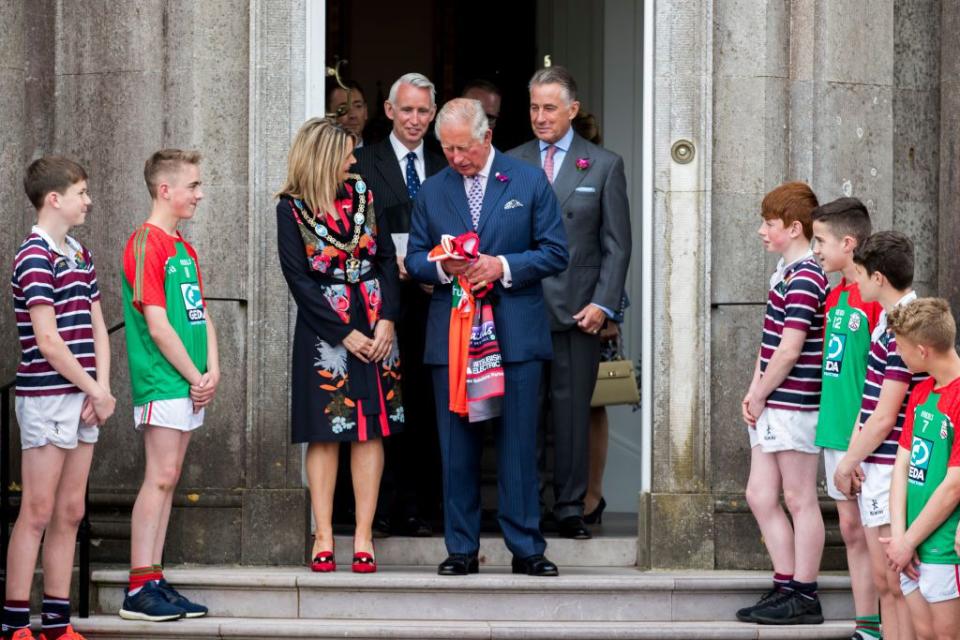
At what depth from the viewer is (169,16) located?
8.64 metres

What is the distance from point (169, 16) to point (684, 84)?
7.58ft

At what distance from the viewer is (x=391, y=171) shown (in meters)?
8.74

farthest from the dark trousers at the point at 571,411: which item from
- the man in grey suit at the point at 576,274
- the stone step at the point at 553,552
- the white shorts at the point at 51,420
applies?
the white shorts at the point at 51,420

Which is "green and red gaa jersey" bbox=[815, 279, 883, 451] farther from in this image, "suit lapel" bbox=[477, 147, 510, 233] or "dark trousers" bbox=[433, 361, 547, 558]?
"suit lapel" bbox=[477, 147, 510, 233]

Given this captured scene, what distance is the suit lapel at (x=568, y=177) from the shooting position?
8.80 metres

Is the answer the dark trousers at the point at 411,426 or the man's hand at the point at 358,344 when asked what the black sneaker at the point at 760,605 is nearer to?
the dark trousers at the point at 411,426

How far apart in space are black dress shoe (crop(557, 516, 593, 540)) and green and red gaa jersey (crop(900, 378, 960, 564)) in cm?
233

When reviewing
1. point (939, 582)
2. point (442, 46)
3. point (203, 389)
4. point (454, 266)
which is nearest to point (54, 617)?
point (203, 389)

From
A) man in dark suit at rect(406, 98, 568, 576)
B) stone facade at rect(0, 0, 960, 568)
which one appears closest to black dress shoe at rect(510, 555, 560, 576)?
man in dark suit at rect(406, 98, 568, 576)

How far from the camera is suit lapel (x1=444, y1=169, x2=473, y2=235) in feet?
26.6

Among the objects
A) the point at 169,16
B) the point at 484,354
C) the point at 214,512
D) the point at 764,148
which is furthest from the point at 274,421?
the point at 764,148

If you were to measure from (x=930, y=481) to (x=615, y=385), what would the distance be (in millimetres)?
2841

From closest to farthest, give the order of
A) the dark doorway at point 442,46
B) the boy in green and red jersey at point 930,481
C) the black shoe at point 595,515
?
the boy in green and red jersey at point 930,481 → the black shoe at point 595,515 → the dark doorway at point 442,46

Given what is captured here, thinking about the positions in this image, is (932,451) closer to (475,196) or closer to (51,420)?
(475,196)
